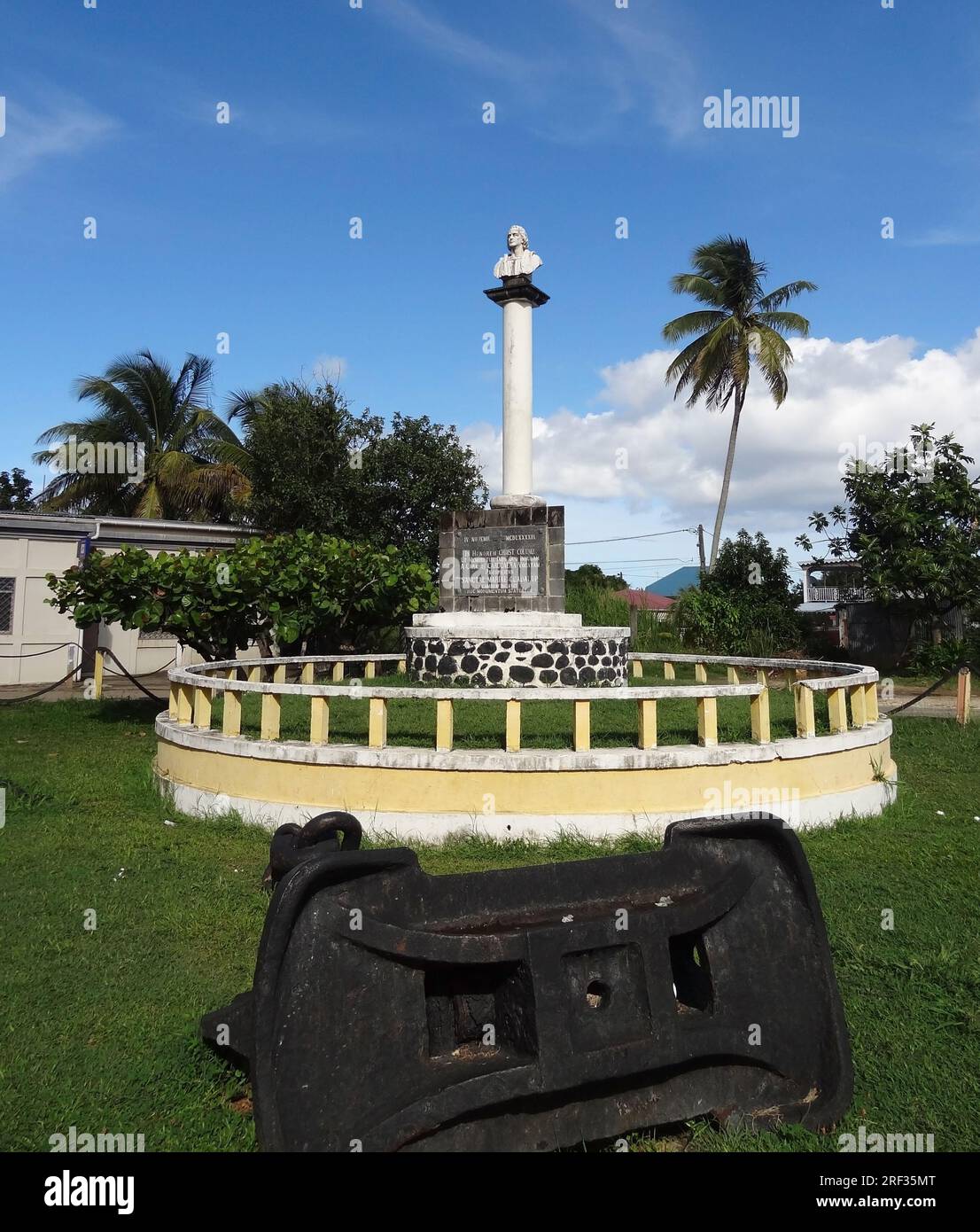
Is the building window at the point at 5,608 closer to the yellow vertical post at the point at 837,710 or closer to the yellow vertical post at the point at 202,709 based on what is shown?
the yellow vertical post at the point at 202,709

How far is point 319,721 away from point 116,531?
621 inches

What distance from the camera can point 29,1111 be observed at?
2959 millimetres

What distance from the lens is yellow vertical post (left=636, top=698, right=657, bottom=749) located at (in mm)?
6238

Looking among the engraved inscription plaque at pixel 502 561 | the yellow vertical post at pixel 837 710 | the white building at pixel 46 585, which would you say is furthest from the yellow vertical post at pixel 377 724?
the white building at pixel 46 585

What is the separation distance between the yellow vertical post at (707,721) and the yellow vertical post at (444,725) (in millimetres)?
1782

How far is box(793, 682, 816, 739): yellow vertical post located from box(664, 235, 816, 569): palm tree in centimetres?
2152

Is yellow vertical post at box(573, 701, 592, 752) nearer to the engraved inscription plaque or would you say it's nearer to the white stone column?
the engraved inscription plaque

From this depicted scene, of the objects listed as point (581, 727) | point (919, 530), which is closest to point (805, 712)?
point (581, 727)

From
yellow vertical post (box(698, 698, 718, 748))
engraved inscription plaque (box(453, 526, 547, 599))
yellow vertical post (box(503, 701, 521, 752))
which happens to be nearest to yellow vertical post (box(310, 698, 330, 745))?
yellow vertical post (box(503, 701, 521, 752))

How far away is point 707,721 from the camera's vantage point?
641 centimetres

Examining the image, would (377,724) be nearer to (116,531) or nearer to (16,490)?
(116,531)

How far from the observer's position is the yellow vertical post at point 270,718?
22.2 feet

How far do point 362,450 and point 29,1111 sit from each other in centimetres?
1928
